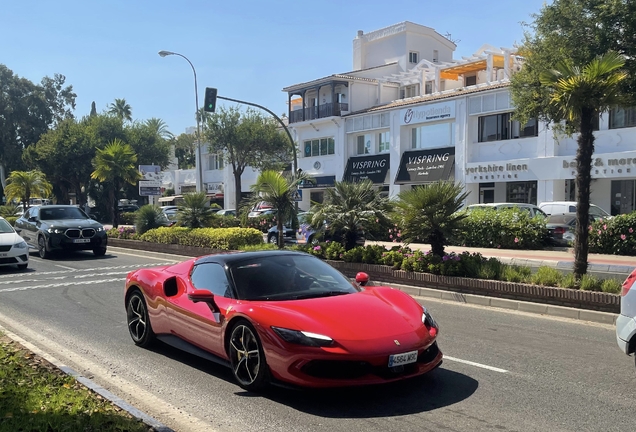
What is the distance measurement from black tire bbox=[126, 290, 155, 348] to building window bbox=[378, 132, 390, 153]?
34.3 metres

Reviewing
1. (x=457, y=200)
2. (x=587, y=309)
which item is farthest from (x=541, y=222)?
(x=587, y=309)

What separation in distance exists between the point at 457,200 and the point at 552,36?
25.1 feet

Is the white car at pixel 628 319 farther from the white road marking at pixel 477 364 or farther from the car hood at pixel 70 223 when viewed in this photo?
the car hood at pixel 70 223

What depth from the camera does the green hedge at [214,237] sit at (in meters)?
18.8

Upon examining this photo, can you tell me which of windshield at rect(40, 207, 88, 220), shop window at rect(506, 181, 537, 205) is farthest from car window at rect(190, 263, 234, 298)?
shop window at rect(506, 181, 537, 205)

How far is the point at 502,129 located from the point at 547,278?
2516cm

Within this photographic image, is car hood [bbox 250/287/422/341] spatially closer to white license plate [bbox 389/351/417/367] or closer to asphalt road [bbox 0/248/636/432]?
white license plate [bbox 389/351/417/367]

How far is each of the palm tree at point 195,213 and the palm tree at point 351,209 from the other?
8.13 metres

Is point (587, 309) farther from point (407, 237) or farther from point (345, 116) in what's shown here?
point (345, 116)

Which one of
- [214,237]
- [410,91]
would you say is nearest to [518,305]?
[214,237]

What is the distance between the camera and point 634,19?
15094 millimetres

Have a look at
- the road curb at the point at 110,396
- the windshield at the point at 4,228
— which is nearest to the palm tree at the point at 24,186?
the windshield at the point at 4,228

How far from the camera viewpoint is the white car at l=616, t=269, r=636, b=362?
217 inches

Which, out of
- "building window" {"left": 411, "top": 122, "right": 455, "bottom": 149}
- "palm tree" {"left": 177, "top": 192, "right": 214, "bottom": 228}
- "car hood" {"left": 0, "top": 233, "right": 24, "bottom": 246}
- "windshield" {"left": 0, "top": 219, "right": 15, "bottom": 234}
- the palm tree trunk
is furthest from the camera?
"building window" {"left": 411, "top": 122, "right": 455, "bottom": 149}
